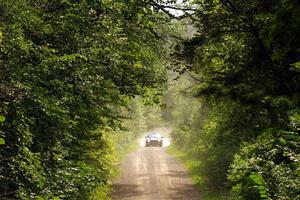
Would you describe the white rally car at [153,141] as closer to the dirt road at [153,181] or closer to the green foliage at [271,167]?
the dirt road at [153,181]

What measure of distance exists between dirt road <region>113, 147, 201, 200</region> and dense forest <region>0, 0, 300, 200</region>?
4996 mm

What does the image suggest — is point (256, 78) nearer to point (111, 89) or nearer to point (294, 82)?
point (294, 82)

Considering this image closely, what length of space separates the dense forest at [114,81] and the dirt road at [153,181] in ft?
16.4

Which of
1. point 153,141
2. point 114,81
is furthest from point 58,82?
point 153,141

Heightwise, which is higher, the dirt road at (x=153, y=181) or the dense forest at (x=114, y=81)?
the dense forest at (x=114, y=81)

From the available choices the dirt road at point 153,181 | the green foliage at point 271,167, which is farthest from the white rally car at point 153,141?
the green foliage at point 271,167

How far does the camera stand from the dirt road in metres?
18.3

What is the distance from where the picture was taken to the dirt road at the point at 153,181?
18.3 metres

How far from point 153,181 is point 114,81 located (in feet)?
30.6

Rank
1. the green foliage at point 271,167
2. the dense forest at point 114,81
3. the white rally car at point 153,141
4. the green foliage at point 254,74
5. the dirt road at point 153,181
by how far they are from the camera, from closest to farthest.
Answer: the green foliage at point 271,167 → the dense forest at point 114,81 → the green foliage at point 254,74 → the dirt road at point 153,181 → the white rally car at point 153,141

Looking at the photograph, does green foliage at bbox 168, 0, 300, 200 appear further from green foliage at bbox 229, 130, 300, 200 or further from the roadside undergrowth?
the roadside undergrowth

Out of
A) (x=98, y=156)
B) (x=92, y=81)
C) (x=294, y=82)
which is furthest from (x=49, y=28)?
(x=98, y=156)

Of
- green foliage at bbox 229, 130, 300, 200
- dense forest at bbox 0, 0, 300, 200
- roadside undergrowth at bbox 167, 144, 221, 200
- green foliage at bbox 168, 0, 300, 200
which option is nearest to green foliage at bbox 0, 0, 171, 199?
dense forest at bbox 0, 0, 300, 200

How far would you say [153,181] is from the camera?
21.5 metres
